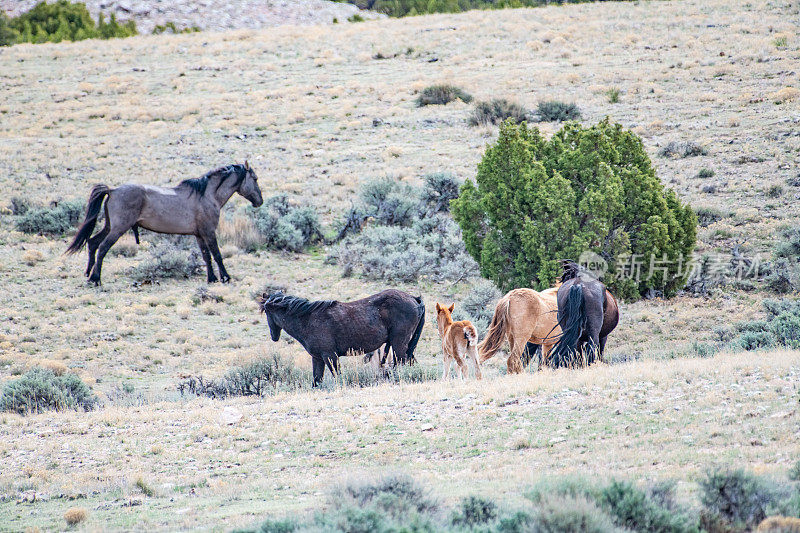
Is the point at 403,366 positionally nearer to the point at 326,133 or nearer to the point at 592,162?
the point at 592,162

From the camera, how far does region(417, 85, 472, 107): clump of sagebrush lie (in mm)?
35625

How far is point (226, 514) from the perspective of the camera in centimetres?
627

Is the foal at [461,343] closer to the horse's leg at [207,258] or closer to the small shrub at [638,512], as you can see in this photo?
the small shrub at [638,512]

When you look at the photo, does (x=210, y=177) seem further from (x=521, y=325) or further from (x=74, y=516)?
(x=74, y=516)

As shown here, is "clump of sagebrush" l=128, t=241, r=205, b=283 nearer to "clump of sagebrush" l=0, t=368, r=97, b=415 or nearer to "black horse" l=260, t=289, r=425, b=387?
"clump of sagebrush" l=0, t=368, r=97, b=415

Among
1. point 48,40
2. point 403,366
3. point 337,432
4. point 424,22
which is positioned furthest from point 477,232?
point 48,40

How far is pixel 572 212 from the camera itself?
52.5ft

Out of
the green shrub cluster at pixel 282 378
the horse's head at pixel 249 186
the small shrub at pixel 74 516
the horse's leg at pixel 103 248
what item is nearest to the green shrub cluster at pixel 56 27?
the horse's leg at pixel 103 248

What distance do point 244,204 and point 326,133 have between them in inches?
322

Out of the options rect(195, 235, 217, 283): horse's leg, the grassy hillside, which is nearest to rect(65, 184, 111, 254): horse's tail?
the grassy hillside

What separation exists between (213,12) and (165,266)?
7296 centimetres

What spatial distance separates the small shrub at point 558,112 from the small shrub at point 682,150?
5.78 meters

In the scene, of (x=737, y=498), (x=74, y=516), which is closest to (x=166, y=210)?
(x=74, y=516)

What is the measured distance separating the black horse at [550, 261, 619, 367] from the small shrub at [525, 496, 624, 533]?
595 centimetres
